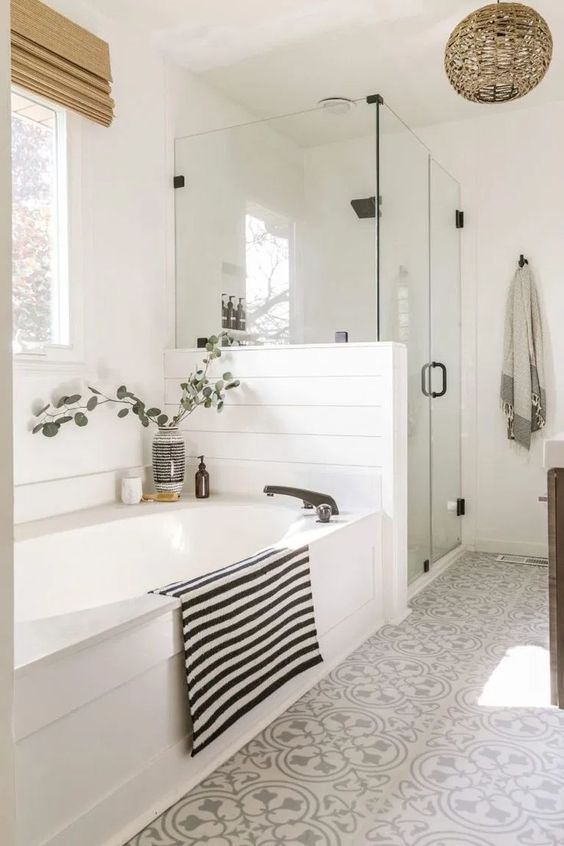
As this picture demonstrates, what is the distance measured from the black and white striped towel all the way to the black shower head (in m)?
1.41

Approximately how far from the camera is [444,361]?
3834mm

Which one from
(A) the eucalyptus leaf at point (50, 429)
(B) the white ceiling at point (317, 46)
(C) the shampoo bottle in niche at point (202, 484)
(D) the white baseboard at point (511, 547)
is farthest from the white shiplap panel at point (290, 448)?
(B) the white ceiling at point (317, 46)

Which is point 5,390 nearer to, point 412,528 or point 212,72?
point 412,528

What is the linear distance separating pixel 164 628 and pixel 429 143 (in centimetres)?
346

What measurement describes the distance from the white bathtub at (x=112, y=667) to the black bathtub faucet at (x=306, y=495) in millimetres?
60

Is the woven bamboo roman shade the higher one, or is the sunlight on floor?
the woven bamboo roman shade

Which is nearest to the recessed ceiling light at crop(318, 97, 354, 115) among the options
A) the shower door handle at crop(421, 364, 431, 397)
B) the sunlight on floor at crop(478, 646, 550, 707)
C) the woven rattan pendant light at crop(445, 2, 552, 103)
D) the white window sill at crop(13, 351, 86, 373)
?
the woven rattan pendant light at crop(445, 2, 552, 103)

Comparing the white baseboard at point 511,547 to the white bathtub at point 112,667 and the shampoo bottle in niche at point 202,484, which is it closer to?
the white bathtub at point 112,667

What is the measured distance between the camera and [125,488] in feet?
9.81

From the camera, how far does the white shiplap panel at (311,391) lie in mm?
2910

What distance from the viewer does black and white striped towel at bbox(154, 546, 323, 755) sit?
1.78 metres

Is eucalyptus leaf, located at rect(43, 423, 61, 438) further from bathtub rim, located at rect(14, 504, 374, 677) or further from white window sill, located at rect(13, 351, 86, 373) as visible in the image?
bathtub rim, located at rect(14, 504, 374, 677)

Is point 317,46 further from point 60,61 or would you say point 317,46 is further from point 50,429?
point 50,429

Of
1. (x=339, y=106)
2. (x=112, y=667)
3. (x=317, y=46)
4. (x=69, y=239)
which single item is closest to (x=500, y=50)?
(x=339, y=106)
